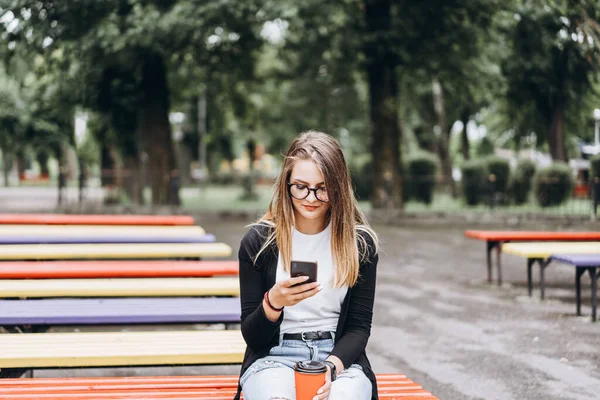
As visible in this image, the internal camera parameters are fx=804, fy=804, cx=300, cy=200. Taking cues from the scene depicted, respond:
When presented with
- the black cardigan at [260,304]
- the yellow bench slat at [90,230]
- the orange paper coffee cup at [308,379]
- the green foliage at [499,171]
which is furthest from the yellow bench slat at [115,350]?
the green foliage at [499,171]

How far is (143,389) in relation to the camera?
3498 millimetres

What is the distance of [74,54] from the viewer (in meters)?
19.3

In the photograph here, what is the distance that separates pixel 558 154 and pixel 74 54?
658 inches

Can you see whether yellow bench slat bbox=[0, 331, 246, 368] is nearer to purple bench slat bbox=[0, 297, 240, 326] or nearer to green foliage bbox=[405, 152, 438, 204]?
purple bench slat bbox=[0, 297, 240, 326]

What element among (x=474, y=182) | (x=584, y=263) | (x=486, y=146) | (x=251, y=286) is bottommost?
(x=584, y=263)

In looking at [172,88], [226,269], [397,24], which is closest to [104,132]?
[172,88]

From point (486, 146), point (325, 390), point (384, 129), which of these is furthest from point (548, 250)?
point (486, 146)

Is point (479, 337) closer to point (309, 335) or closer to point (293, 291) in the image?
point (309, 335)

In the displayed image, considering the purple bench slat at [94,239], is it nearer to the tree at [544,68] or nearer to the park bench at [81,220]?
the park bench at [81,220]

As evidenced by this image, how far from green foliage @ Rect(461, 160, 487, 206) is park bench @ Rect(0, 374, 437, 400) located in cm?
2224

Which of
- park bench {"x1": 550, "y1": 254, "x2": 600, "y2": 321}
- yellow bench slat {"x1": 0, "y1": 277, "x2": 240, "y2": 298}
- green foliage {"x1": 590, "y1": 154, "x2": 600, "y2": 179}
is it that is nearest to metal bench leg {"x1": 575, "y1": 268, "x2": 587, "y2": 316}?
park bench {"x1": 550, "y1": 254, "x2": 600, "y2": 321}

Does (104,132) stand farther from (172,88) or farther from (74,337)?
(74,337)

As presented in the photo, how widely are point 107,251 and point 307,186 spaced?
4.47 m

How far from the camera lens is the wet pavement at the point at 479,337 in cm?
558
